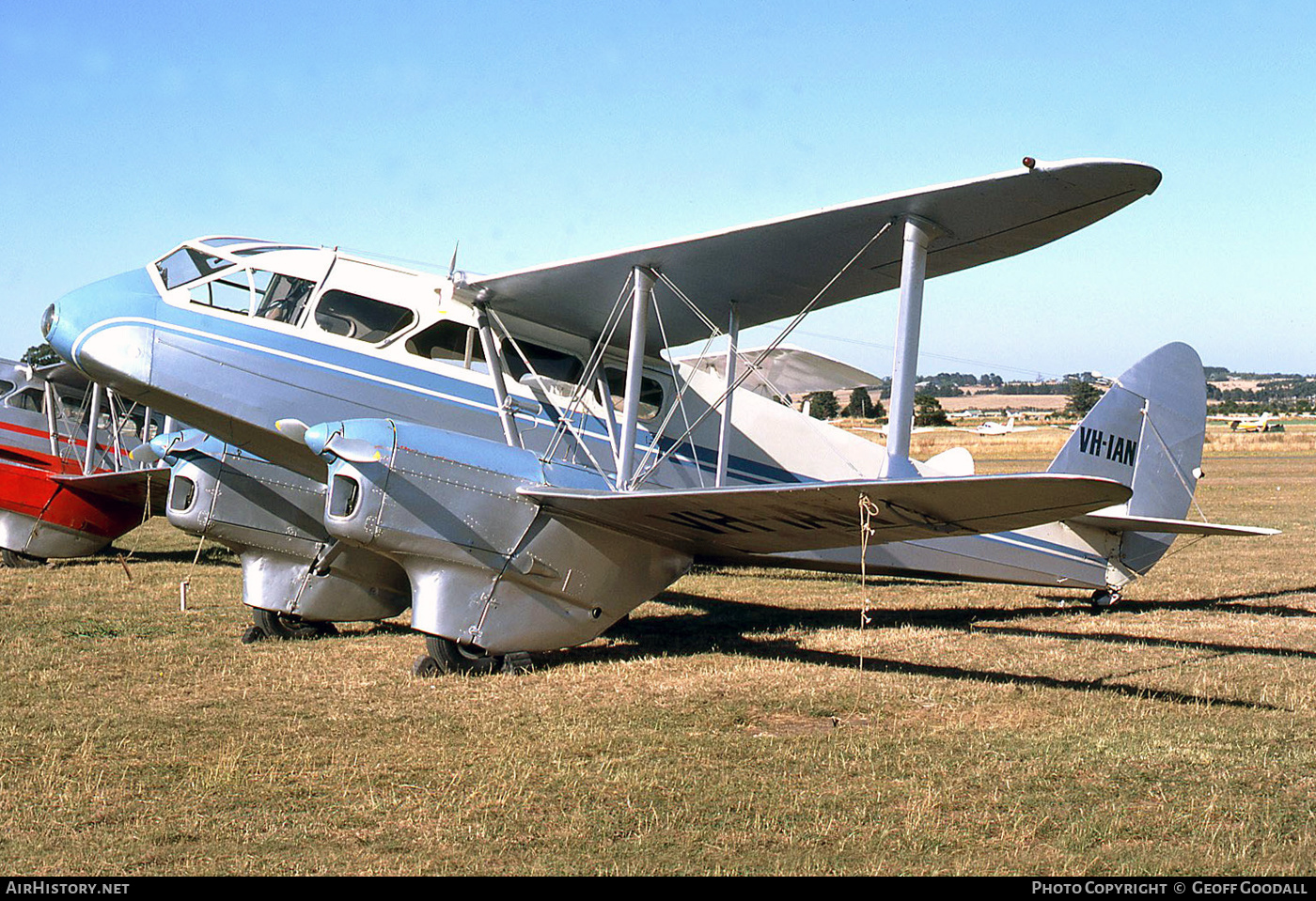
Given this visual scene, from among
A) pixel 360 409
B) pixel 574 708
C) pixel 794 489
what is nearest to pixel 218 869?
pixel 574 708

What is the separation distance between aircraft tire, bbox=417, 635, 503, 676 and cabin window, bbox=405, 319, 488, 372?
277 centimetres

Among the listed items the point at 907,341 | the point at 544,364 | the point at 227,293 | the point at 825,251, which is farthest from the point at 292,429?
the point at 907,341

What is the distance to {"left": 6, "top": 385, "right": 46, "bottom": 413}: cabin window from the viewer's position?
1711 cm

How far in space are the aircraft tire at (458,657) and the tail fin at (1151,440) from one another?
6.34 m

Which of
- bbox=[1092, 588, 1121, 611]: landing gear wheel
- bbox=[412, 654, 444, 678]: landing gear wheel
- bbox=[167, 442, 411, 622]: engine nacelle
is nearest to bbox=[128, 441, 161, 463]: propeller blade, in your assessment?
bbox=[167, 442, 411, 622]: engine nacelle

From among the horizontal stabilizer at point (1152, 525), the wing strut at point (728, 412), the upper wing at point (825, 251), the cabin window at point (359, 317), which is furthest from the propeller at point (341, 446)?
the horizontal stabilizer at point (1152, 525)

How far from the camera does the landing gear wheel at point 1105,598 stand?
1180cm

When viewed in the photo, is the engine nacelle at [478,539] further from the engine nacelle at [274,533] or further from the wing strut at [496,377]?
the engine nacelle at [274,533]

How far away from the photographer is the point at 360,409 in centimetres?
964

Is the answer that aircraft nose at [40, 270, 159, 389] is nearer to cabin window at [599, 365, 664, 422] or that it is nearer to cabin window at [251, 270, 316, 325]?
cabin window at [251, 270, 316, 325]

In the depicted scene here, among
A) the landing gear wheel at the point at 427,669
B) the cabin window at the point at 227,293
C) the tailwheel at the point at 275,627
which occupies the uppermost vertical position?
the cabin window at the point at 227,293

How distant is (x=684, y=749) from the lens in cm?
634

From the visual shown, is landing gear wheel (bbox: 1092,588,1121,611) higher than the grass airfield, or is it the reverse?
landing gear wheel (bbox: 1092,588,1121,611)
